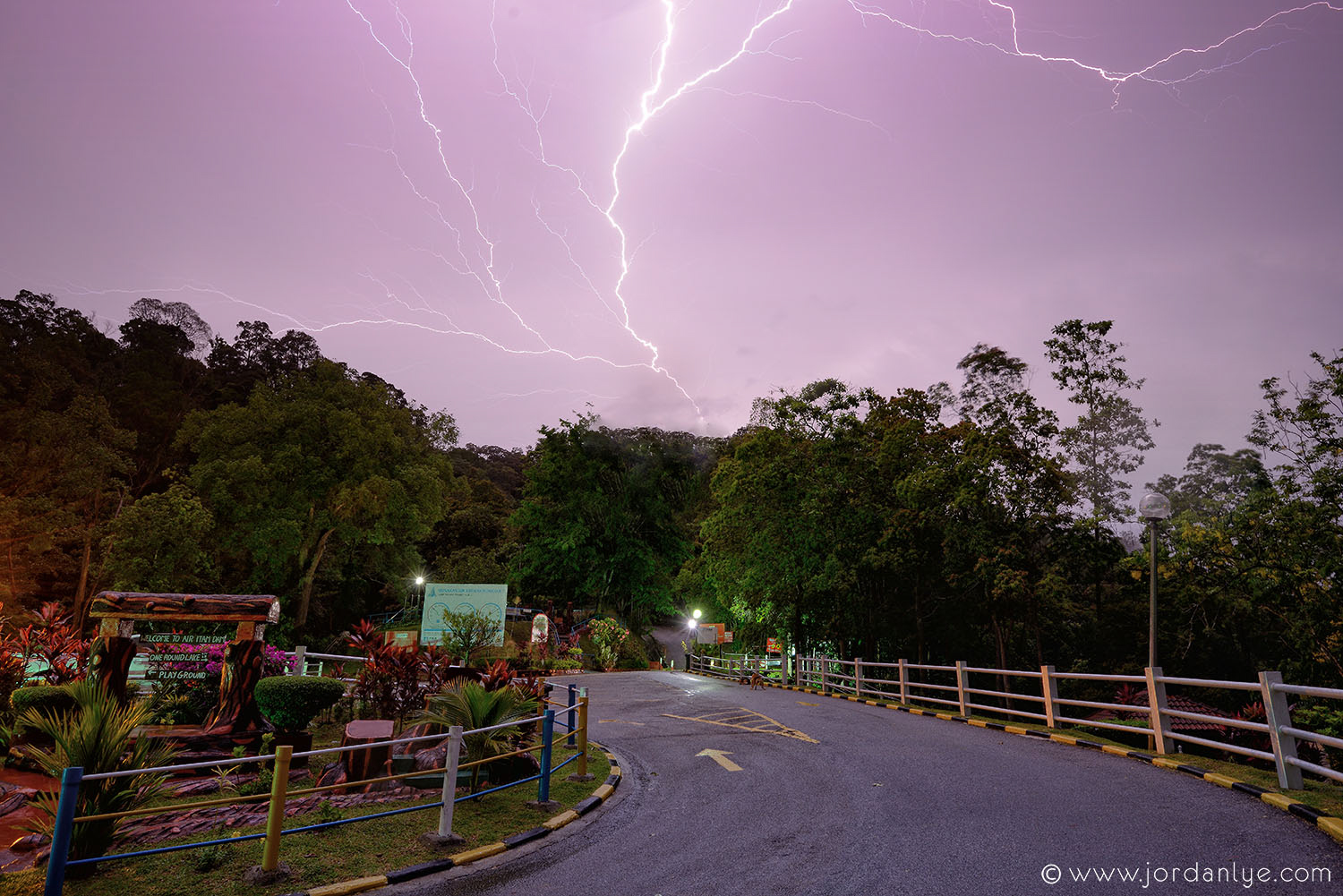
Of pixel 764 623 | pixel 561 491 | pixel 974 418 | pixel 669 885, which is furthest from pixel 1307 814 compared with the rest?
pixel 561 491

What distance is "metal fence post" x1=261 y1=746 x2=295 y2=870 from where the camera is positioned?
546cm

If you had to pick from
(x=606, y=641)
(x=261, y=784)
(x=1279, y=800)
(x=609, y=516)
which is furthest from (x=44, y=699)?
(x=609, y=516)

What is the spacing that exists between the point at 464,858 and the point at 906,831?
4182mm

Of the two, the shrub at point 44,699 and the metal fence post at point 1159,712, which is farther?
the shrub at point 44,699

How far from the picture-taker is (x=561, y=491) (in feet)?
169

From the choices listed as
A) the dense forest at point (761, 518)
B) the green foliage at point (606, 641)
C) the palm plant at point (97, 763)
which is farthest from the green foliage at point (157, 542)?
the palm plant at point (97, 763)

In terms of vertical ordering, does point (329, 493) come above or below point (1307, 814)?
above

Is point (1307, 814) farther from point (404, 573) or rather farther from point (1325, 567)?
point (404, 573)

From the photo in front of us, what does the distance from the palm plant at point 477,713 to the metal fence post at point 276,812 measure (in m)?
3.25

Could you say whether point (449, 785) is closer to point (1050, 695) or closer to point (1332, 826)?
point (1332, 826)

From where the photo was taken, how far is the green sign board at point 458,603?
24297 millimetres

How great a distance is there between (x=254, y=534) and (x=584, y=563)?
68.0 ft

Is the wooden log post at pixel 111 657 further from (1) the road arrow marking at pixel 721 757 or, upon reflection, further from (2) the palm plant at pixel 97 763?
(1) the road arrow marking at pixel 721 757

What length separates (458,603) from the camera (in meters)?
24.5
